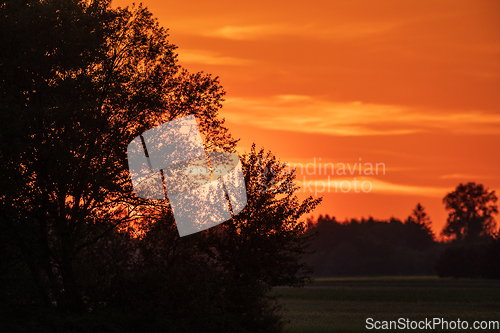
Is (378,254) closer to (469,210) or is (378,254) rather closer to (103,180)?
(469,210)

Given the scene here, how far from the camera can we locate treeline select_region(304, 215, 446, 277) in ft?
541

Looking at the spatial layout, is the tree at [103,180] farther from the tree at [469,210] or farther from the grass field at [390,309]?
the tree at [469,210]

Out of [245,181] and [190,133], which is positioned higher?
[190,133]

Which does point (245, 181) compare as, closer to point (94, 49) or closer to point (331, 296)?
point (94, 49)

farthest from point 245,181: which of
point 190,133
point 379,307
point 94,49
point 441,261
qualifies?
point 441,261

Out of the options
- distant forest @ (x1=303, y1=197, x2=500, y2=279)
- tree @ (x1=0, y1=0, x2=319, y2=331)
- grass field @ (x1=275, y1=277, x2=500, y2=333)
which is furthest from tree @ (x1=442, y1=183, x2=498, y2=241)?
tree @ (x1=0, y1=0, x2=319, y2=331)

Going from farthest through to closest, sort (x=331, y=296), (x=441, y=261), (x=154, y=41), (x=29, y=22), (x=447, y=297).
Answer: (x=441, y=261) → (x=331, y=296) → (x=447, y=297) → (x=154, y=41) → (x=29, y=22)

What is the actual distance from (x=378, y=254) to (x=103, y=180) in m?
153

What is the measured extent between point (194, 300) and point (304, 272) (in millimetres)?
5903

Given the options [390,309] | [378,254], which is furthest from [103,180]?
[378,254]

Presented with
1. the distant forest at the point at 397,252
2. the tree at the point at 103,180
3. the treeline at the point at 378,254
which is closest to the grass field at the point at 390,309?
the tree at the point at 103,180

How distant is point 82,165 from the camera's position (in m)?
23.3

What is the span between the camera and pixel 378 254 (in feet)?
546

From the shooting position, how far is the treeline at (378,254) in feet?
541
